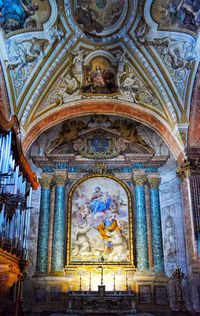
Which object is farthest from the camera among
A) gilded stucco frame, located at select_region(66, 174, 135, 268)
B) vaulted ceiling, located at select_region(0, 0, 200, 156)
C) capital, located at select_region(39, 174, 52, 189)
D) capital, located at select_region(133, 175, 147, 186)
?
capital, located at select_region(133, 175, 147, 186)

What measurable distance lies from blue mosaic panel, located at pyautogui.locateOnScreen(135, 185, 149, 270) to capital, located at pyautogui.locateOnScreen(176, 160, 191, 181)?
1.83 metres

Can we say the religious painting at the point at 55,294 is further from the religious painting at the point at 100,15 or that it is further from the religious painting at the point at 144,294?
the religious painting at the point at 100,15

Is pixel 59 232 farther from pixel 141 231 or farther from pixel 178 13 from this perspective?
pixel 178 13

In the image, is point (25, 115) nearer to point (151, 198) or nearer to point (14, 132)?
point (14, 132)

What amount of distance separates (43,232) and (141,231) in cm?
367

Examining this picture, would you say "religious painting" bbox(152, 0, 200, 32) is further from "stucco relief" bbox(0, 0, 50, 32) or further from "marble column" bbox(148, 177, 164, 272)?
"marble column" bbox(148, 177, 164, 272)

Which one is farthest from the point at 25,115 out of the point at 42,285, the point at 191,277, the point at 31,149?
the point at 191,277

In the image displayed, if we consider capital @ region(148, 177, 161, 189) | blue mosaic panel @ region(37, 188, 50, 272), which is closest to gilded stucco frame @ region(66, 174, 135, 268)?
blue mosaic panel @ region(37, 188, 50, 272)

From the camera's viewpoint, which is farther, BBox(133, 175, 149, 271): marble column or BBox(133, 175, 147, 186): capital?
BBox(133, 175, 147, 186): capital

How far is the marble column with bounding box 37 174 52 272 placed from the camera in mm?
13625

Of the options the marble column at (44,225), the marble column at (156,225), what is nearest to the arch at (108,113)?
the marble column at (156,225)

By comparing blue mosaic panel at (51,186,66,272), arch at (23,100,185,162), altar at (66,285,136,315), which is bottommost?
altar at (66,285,136,315)

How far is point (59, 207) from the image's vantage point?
574 inches

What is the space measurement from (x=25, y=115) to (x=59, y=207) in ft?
12.3
